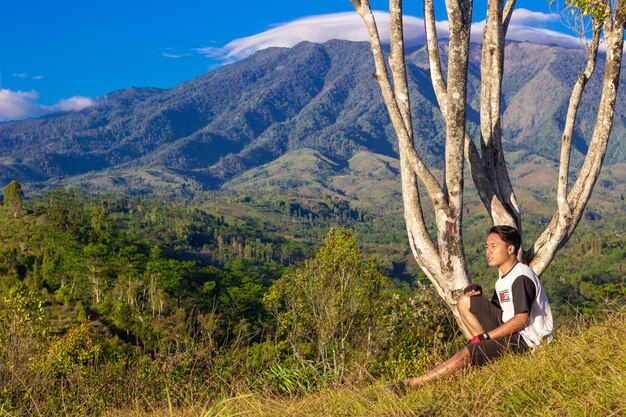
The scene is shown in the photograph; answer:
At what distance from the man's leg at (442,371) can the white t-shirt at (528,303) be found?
82cm

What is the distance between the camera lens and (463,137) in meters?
6.77

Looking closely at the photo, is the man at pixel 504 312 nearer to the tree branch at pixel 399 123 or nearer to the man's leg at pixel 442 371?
the man's leg at pixel 442 371

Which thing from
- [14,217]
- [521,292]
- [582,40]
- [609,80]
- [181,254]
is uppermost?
[582,40]

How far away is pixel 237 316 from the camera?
6419 centimetres

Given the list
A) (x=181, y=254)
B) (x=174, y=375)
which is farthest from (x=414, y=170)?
(x=181, y=254)

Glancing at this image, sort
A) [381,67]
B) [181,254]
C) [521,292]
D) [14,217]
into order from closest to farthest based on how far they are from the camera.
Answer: [521,292], [381,67], [14,217], [181,254]

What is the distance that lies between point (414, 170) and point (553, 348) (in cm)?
258

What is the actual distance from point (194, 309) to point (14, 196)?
70.7 m

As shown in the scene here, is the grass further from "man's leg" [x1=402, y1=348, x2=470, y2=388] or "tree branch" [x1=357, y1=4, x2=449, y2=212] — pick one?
"tree branch" [x1=357, y1=4, x2=449, y2=212]

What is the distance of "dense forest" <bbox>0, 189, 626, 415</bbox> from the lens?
679 cm

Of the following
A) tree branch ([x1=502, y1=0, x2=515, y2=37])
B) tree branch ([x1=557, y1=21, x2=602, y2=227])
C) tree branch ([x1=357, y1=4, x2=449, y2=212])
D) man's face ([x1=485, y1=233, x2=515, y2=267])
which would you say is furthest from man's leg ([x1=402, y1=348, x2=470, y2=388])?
tree branch ([x1=502, y1=0, x2=515, y2=37])

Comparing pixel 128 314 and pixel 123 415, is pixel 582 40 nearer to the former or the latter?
pixel 123 415

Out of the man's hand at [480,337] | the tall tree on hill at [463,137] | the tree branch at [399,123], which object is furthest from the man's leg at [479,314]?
the tree branch at [399,123]

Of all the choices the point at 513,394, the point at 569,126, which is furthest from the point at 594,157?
the point at 513,394
